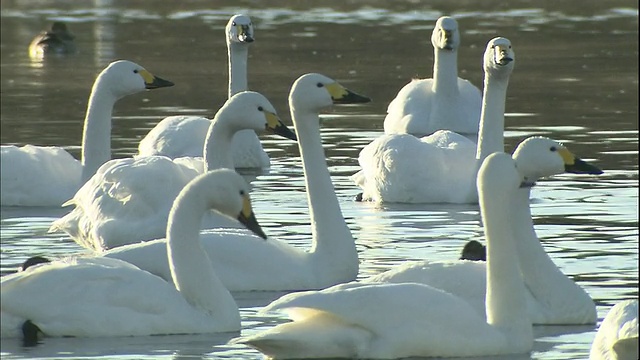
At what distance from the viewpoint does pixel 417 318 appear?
834 centimetres

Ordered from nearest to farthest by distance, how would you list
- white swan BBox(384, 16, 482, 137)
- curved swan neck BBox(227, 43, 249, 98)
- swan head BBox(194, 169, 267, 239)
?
1. swan head BBox(194, 169, 267, 239)
2. curved swan neck BBox(227, 43, 249, 98)
3. white swan BBox(384, 16, 482, 137)

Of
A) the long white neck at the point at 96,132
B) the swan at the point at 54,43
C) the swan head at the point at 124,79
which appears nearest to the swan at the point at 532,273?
the swan head at the point at 124,79

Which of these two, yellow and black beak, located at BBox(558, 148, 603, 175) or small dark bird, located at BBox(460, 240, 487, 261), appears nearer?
yellow and black beak, located at BBox(558, 148, 603, 175)

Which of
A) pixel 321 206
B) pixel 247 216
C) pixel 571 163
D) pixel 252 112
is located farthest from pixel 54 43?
pixel 247 216

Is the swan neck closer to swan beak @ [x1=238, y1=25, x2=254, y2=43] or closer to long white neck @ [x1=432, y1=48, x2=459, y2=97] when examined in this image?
swan beak @ [x1=238, y1=25, x2=254, y2=43]

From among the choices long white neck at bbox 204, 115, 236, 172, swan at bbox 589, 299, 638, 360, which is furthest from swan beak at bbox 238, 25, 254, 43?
swan at bbox 589, 299, 638, 360

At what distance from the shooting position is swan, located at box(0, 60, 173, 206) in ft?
45.7

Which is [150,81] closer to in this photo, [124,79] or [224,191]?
[124,79]

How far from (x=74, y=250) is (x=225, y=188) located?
3496mm

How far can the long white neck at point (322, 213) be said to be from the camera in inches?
420

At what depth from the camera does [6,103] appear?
23062 mm

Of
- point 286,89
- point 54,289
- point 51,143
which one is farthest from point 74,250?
point 286,89

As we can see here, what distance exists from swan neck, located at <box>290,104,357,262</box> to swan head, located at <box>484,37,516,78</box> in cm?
286

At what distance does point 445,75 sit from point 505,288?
37.9 feet
